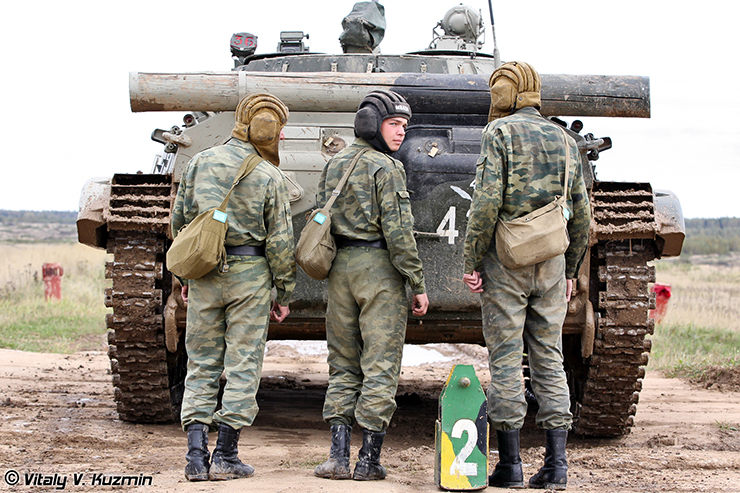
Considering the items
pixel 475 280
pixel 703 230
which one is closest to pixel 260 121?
pixel 475 280

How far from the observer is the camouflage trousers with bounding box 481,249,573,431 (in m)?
4.35

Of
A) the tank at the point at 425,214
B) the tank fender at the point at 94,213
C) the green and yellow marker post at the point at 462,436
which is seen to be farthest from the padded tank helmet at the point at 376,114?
the tank fender at the point at 94,213

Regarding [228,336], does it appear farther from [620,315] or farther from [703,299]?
[703,299]

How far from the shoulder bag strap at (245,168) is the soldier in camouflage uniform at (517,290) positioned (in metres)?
1.07

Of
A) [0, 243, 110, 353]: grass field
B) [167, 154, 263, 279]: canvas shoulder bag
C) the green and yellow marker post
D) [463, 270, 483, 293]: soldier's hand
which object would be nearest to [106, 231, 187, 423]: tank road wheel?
[167, 154, 263, 279]: canvas shoulder bag

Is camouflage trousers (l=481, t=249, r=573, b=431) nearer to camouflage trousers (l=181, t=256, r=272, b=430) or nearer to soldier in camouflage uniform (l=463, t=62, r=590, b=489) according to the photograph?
soldier in camouflage uniform (l=463, t=62, r=590, b=489)

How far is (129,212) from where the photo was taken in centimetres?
570

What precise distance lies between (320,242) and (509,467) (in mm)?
1349

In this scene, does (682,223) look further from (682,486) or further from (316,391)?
(316,391)

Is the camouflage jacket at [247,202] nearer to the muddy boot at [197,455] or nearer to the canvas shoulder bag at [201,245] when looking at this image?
the canvas shoulder bag at [201,245]

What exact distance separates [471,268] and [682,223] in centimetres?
191

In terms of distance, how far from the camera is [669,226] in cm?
567

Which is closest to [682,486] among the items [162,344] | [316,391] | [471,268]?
[471,268]

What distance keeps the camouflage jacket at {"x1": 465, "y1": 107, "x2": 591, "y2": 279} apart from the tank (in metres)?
0.97
